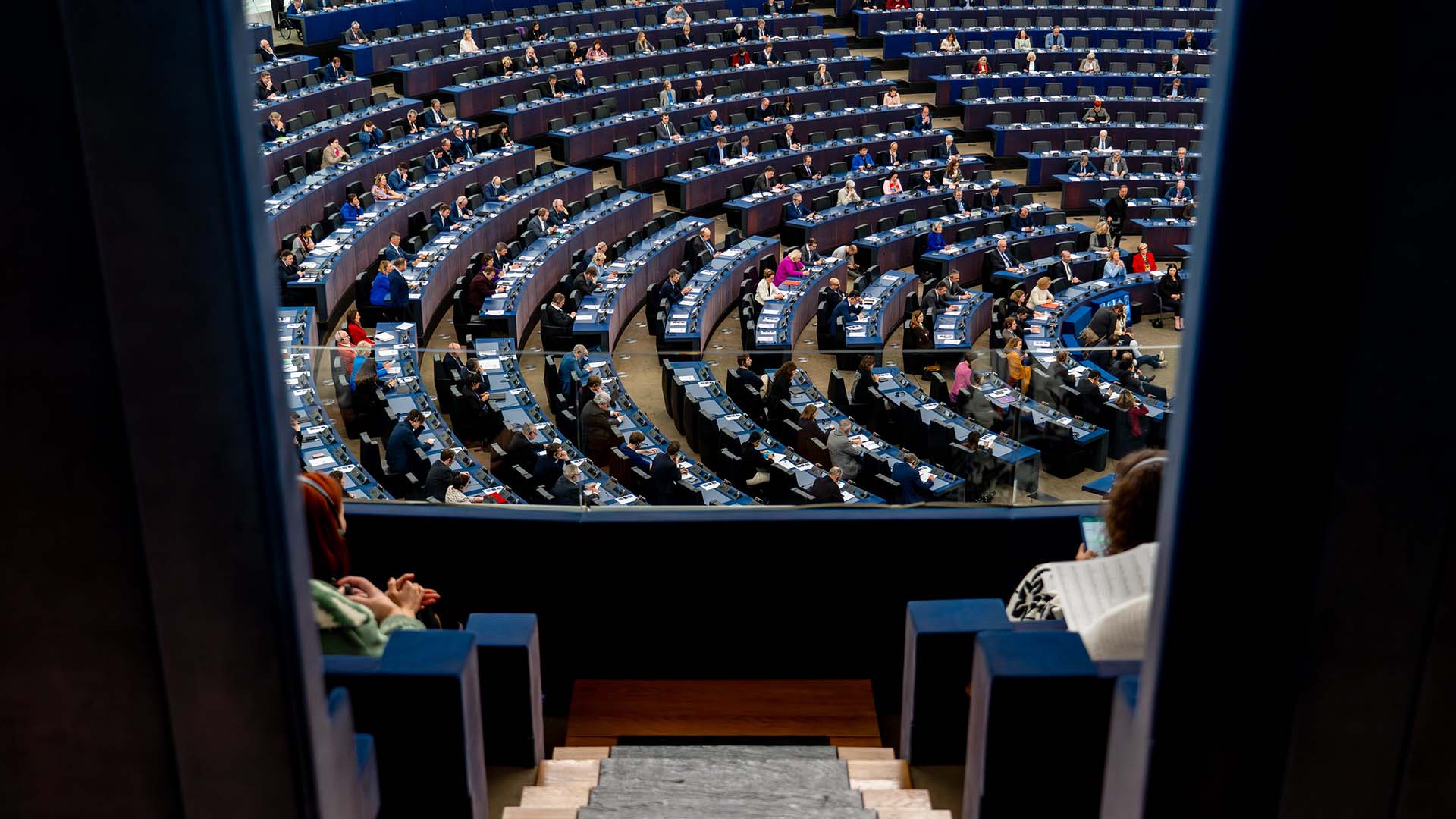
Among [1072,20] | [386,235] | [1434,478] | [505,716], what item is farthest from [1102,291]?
[1434,478]

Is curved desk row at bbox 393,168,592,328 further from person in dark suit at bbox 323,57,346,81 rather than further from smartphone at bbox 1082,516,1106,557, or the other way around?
smartphone at bbox 1082,516,1106,557

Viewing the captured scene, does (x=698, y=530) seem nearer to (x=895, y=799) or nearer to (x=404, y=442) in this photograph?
(x=895, y=799)

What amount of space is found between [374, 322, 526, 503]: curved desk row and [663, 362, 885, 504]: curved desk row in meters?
1.11

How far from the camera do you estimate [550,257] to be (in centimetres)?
1502

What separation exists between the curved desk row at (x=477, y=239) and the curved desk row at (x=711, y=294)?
1901mm

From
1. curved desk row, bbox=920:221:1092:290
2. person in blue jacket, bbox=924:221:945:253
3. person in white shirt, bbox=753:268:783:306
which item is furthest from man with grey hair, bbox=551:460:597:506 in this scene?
person in blue jacket, bbox=924:221:945:253

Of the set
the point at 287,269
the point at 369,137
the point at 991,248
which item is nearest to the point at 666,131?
the point at 369,137

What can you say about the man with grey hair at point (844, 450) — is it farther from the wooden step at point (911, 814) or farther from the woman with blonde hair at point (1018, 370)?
the wooden step at point (911, 814)

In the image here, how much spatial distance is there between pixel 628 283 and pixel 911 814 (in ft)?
37.6

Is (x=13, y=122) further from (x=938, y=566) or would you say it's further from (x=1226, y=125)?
(x=938, y=566)

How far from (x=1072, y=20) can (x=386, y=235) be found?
47.8 ft

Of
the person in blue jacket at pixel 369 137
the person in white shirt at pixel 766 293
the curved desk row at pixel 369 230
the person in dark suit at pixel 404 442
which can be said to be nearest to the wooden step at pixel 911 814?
the person in dark suit at pixel 404 442

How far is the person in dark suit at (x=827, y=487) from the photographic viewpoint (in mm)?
7246

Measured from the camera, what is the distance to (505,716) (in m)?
3.97
